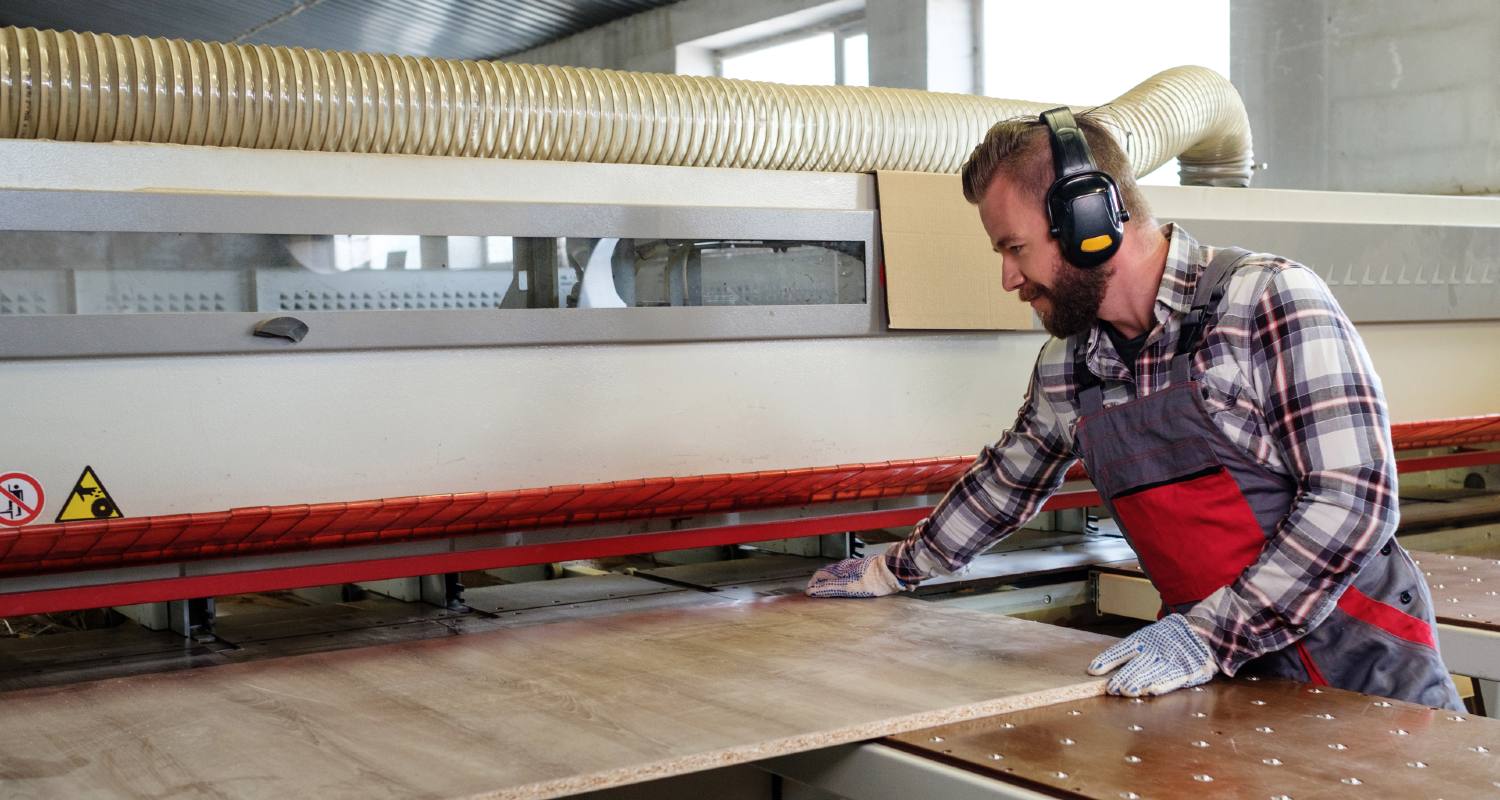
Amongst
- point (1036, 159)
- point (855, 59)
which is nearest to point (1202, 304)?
point (1036, 159)

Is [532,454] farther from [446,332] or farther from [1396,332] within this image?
[1396,332]

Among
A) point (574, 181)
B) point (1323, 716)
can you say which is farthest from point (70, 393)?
point (1323, 716)

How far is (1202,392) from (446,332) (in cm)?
104

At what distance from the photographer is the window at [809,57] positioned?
25.6 feet

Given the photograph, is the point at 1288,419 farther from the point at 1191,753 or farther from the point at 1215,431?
the point at 1191,753

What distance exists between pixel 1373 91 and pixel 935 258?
3.36 metres

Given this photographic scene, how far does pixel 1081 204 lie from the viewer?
5.16ft

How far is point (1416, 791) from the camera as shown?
1158 mm

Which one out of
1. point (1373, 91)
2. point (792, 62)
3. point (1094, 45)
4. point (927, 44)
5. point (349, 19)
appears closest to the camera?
point (1373, 91)

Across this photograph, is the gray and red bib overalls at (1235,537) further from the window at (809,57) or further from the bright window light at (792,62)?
the bright window light at (792,62)

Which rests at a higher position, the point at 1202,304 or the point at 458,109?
the point at 458,109

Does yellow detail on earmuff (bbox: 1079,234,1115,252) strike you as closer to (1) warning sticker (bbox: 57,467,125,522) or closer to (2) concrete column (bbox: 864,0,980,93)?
(1) warning sticker (bbox: 57,467,125,522)

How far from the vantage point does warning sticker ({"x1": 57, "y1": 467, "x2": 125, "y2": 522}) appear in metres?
1.69

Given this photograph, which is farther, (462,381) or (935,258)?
(935,258)
